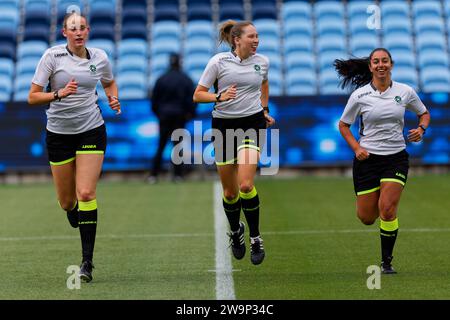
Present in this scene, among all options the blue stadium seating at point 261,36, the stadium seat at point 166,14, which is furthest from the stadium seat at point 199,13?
the stadium seat at point 166,14

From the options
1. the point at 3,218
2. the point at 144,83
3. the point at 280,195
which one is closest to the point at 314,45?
the point at 144,83

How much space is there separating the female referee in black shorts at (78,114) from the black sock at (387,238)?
8.42 feet

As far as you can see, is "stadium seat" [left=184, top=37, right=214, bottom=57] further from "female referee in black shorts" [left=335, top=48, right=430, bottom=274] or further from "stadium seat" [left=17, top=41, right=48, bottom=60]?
"female referee in black shorts" [left=335, top=48, right=430, bottom=274]

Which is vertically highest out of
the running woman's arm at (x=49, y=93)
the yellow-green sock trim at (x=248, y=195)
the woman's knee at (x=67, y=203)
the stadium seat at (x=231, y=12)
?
the stadium seat at (x=231, y=12)

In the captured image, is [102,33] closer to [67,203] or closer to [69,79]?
[67,203]

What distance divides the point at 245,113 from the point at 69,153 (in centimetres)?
169

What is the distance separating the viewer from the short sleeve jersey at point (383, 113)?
11062 millimetres

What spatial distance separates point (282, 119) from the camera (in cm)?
2320

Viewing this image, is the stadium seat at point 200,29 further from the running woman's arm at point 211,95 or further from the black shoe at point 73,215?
the running woman's arm at point 211,95

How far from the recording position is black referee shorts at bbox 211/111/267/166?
1155cm

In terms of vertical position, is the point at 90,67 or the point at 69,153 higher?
the point at 90,67

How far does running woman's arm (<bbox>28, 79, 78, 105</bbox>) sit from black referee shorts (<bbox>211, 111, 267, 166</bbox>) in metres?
1.61
